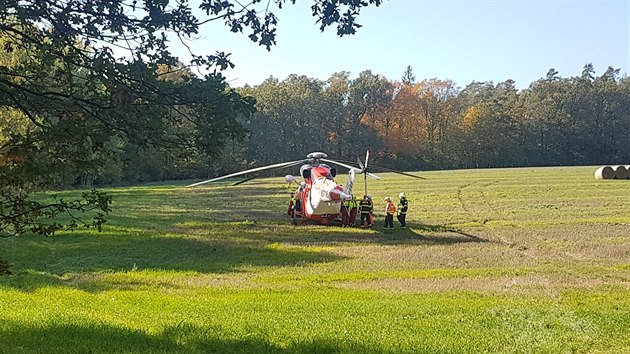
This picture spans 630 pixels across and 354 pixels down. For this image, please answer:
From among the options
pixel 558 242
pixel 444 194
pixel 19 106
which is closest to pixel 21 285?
pixel 19 106

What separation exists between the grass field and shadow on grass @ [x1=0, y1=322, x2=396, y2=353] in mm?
23

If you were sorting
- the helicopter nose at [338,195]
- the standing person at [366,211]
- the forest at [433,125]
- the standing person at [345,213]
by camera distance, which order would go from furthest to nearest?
the forest at [433,125]
the standing person at [345,213]
the standing person at [366,211]
the helicopter nose at [338,195]

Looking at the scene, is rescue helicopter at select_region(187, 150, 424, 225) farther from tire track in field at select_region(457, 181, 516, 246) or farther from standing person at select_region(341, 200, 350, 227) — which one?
tire track in field at select_region(457, 181, 516, 246)

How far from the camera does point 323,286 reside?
12352mm

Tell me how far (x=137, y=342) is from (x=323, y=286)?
19.3 feet

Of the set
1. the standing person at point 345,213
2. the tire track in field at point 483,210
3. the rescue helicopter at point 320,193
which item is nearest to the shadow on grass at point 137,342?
the tire track in field at point 483,210

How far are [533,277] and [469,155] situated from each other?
8601cm

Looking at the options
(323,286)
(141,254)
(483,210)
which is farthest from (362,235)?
(483,210)

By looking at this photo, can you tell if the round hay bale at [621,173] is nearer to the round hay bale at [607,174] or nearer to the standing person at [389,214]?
the round hay bale at [607,174]

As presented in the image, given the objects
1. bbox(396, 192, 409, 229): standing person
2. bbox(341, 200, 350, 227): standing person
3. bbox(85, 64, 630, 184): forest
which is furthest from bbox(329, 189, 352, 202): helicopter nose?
bbox(85, 64, 630, 184): forest

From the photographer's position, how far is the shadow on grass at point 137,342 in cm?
663

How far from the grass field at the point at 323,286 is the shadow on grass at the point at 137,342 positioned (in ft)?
0.08

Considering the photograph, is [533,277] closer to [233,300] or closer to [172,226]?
[233,300]

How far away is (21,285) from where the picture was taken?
11.6 m
